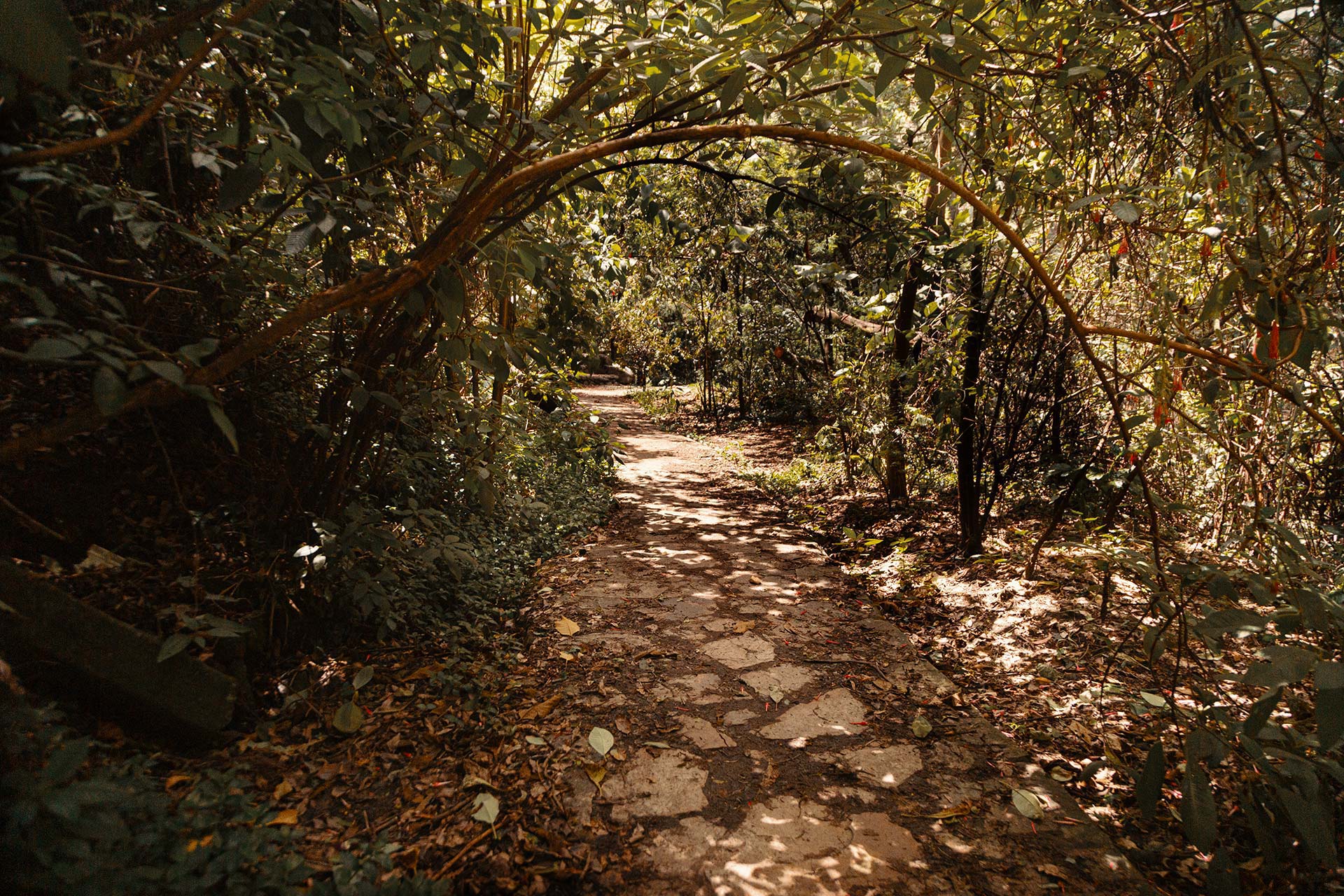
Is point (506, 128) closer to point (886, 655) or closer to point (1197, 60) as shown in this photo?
point (1197, 60)

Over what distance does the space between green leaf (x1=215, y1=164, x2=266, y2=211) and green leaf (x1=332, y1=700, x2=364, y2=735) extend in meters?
1.83

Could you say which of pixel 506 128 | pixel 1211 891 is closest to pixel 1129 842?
pixel 1211 891

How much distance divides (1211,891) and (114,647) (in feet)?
10.4

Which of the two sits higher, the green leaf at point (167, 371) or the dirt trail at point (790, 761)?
the green leaf at point (167, 371)

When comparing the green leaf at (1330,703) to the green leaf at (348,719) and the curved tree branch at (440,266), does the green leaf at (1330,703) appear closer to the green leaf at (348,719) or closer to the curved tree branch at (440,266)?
the curved tree branch at (440,266)

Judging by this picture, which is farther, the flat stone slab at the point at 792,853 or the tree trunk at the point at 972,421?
the tree trunk at the point at 972,421

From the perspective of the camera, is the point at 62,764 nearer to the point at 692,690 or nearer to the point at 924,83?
the point at 692,690

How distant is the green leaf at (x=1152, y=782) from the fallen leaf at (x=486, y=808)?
1.86 meters

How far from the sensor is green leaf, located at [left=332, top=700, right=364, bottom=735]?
8.12 feet

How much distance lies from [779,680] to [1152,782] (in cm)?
168

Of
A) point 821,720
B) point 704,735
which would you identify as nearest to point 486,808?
point 704,735

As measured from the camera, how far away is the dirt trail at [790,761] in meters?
2.02

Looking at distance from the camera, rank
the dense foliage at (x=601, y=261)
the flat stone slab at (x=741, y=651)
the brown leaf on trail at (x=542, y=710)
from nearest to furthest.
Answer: the dense foliage at (x=601, y=261) < the brown leaf on trail at (x=542, y=710) < the flat stone slab at (x=741, y=651)

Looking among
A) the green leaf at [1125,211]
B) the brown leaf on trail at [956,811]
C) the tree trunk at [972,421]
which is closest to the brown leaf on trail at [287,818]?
the brown leaf on trail at [956,811]
